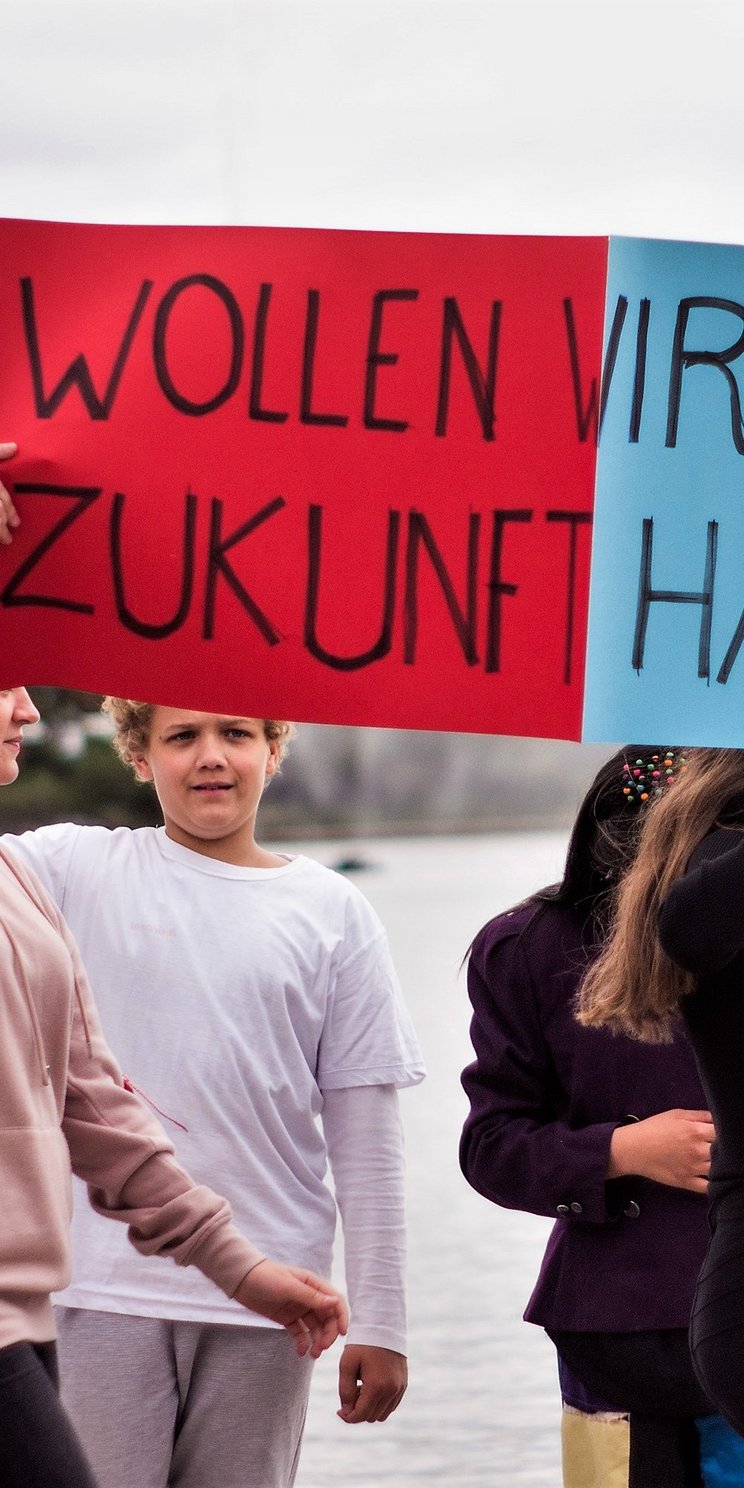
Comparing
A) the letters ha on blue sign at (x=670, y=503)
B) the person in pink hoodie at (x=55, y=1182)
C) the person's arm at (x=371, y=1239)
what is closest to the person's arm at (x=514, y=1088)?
the person's arm at (x=371, y=1239)

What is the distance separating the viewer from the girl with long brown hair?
5.89 ft

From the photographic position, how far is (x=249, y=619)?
6.35ft

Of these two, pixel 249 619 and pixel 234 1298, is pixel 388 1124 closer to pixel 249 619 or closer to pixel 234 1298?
pixel 234 1298

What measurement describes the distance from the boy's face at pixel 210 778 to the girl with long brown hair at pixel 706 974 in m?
0.60

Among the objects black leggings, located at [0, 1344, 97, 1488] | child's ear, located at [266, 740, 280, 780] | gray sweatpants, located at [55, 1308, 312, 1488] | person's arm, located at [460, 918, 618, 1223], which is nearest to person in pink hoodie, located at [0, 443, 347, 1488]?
black leggings, located at [0, 1344, 97, 1488]

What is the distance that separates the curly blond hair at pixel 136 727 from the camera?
2.59m

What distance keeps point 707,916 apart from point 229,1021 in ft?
2.46

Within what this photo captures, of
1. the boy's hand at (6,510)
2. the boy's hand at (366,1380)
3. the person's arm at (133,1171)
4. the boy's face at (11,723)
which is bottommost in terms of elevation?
the boy's hand at (366,1380)

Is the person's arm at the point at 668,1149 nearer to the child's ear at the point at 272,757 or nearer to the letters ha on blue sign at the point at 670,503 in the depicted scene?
the letters ha on blue sign at the point at 670,503

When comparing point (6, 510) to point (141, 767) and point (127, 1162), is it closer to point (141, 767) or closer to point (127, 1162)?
point (127, 1162)

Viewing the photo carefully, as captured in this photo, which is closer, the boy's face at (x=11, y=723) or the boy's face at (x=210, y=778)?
the boy's face at (x=11, y=723)

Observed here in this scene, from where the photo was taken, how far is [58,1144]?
1880mm

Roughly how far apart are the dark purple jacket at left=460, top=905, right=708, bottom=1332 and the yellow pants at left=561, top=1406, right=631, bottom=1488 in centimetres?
10

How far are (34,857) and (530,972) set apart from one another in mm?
636
